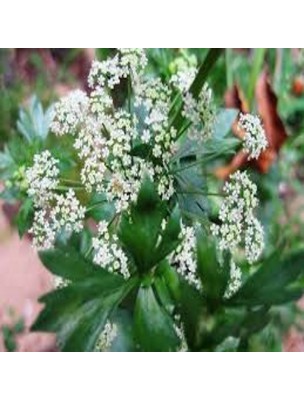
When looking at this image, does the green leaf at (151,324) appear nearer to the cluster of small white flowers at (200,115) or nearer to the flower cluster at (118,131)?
the flower cluster at (118,131)

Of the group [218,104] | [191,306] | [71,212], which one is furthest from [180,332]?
[218,104]

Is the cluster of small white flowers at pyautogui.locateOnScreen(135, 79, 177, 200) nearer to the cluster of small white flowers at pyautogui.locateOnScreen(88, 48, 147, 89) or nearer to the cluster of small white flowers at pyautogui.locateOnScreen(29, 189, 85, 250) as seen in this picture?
the cluster of small white flowers at pyautogui.locateOnScreen(88, 48, 147, 89)

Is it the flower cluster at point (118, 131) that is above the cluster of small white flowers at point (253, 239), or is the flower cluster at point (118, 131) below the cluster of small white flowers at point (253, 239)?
above

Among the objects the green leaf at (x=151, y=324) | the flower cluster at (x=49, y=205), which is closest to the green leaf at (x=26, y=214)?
the flower cluster at (x=49, y=205)

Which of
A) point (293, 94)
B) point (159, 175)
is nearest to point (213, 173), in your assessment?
point (159, 175)

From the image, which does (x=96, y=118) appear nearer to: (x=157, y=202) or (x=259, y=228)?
(x=157, y=202)

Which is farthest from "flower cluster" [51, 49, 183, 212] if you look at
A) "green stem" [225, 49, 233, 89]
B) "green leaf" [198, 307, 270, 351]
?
"green leaf" [198, 307, 270, 351]

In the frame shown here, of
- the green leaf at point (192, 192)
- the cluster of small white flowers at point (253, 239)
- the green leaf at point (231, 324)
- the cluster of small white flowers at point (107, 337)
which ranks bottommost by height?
the green leaf at point (231, 324)

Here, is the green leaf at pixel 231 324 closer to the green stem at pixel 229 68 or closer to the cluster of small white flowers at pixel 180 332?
the cluster of small white flowers at pixel 180 332
